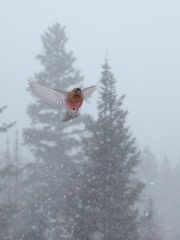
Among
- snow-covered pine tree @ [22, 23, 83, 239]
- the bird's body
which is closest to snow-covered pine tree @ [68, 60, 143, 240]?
snow-covered pine tree @ [22, 23, 83, 239]

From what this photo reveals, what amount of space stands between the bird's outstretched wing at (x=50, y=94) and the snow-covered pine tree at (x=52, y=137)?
14.6 meters

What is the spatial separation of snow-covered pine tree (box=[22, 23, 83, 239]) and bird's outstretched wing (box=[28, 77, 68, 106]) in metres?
14.6

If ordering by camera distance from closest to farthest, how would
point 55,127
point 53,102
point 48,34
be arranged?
point 53,102, point 55,127, point 48,34

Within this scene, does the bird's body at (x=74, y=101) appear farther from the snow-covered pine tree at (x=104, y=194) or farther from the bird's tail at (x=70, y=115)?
the snow-covered pine tree at (x=104, y=194)

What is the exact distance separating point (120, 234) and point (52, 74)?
1155 cm

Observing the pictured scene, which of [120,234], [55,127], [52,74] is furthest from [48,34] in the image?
[120,234]

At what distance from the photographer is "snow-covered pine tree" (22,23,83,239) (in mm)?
19812

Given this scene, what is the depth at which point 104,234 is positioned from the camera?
1259 centimetres

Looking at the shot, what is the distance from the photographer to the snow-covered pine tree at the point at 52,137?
1981 centimetres

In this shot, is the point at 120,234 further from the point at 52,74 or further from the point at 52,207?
the point at 52,74

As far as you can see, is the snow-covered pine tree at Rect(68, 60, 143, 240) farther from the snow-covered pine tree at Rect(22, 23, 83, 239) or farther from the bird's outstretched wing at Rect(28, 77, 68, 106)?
the bird's outstretched wing at Rect(28, 77, 68, 106)

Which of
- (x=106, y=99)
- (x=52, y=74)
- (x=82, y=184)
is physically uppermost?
(x=52, y=74)

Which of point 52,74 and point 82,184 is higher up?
point 52,74

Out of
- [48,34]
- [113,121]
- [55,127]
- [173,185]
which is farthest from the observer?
[173,185]
